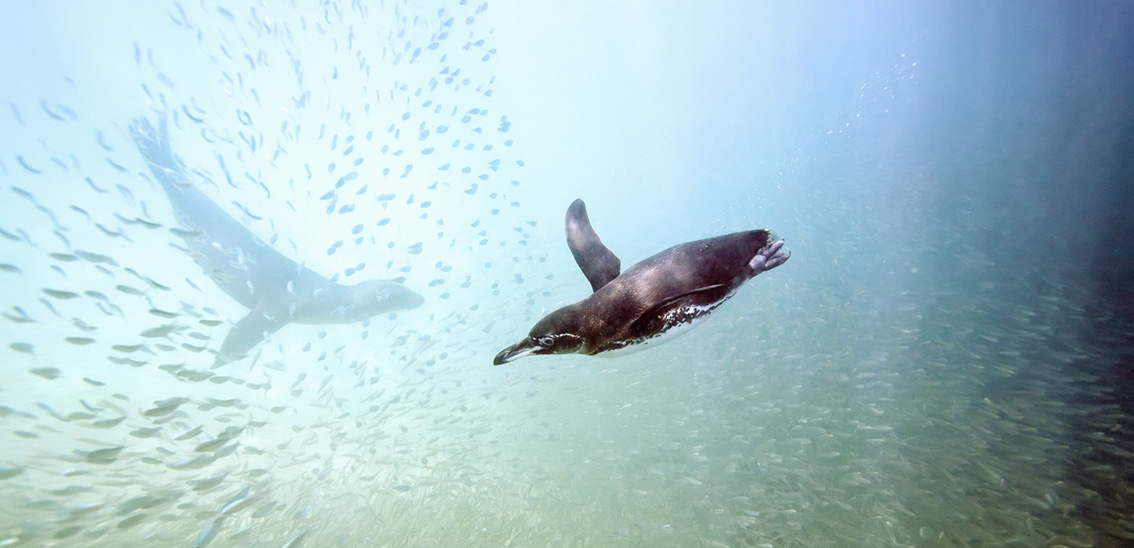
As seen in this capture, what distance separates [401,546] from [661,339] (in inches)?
291

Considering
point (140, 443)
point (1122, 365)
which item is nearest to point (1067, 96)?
point (1122, 365)

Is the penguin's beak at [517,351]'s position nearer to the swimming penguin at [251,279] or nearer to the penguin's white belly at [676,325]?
the penguin's white belly at [676,325]

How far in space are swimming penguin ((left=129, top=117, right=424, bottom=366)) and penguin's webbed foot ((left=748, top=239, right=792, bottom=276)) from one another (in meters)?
11.4

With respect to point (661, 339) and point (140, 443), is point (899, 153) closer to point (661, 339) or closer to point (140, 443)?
point (661, 339)

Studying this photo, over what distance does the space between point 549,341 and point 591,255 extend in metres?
0.51

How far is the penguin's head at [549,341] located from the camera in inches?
49.7

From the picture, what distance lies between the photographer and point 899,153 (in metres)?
17.2

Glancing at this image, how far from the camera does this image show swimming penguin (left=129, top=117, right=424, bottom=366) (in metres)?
10.6

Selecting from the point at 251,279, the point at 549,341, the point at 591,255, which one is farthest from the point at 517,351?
the point at 251,279

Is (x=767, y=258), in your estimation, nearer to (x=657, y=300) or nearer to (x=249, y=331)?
(x=657, y=300)

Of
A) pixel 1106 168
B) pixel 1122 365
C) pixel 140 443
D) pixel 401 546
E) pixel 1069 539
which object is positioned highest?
pixel 140 443

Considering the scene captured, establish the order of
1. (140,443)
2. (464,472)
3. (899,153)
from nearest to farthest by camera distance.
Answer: (464,472)
(140,443)
(899,153)

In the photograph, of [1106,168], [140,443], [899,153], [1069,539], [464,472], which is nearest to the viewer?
[1069,539]

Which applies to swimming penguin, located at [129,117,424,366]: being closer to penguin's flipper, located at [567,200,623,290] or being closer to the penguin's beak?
penguin's flipper, located at [567,200,623,290]
